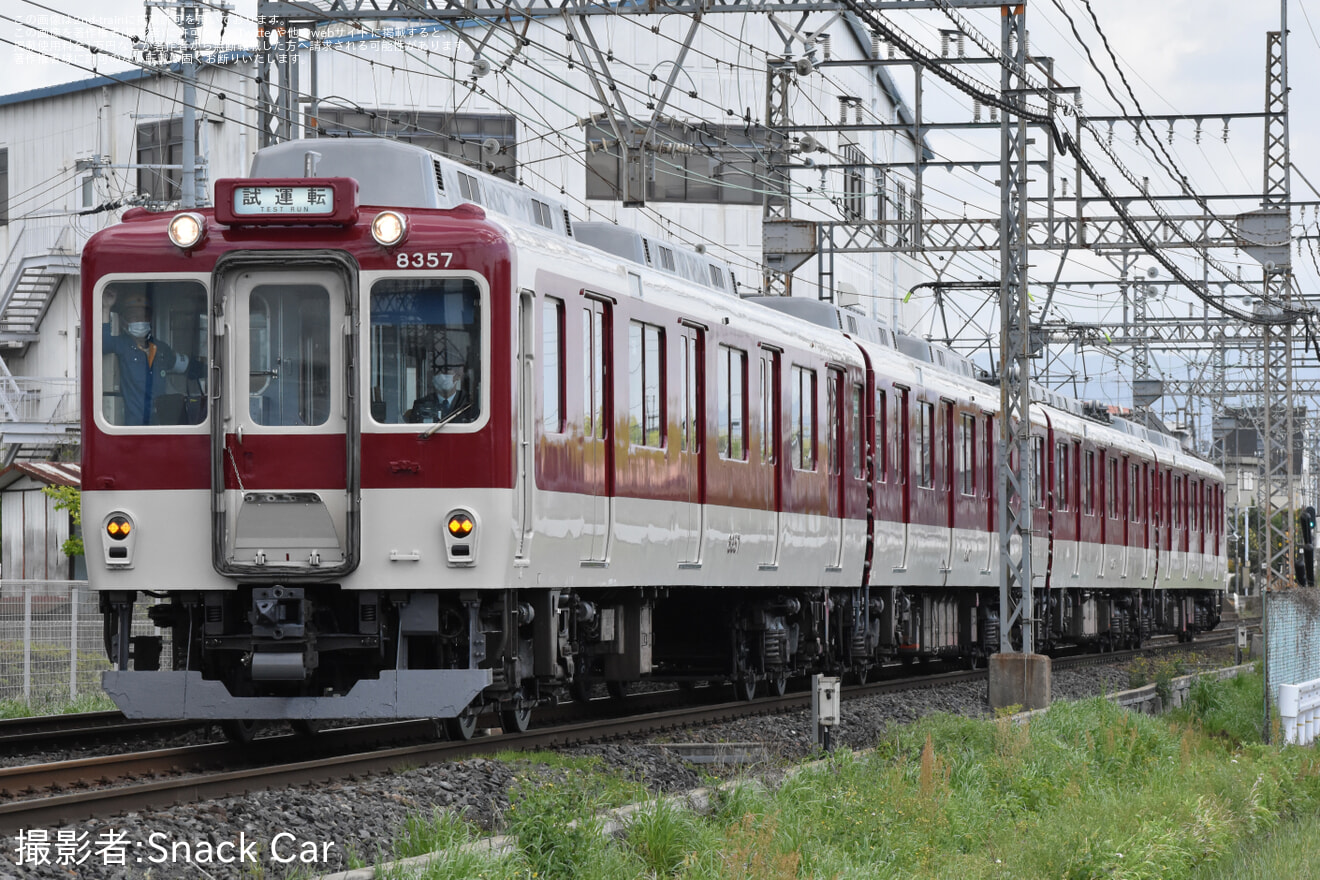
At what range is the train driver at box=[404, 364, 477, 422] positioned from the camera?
11375mm

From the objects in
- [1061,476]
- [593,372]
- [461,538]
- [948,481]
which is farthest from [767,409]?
[1061,476]

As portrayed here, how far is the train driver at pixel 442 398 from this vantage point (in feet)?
37.3

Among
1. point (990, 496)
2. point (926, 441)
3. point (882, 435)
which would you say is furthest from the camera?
point (990, 496)

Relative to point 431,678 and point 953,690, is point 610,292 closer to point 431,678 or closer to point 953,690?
point 431,678

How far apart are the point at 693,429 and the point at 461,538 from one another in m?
3.82

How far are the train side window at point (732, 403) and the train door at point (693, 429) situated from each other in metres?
0.42

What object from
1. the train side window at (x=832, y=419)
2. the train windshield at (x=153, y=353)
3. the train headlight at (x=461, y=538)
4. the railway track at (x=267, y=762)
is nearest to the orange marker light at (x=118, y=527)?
the train windshield at (x=153, y=353)

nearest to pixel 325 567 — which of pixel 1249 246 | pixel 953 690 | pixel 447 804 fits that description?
pixel 447 804

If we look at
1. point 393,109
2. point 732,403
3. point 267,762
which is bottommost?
point 267,762

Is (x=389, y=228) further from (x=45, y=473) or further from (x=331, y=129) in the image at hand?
(x=331, y=129)

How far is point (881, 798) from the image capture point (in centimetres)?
1079

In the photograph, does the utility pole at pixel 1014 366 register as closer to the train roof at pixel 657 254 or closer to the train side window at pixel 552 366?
the train roof at pixel 657 254

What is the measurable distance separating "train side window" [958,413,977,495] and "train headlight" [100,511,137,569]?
1322 cm

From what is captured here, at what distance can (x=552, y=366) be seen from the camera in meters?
12.2
